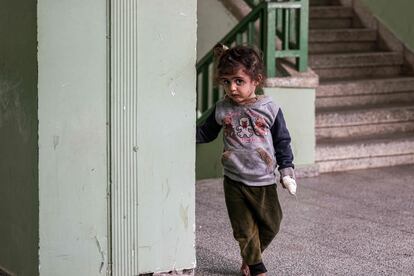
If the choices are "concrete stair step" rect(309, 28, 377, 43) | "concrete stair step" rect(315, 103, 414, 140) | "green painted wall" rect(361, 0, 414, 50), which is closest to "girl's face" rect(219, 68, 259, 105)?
"concrete stair step" rect(315, 103, 414, 140)

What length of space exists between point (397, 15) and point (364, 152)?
2775 mm

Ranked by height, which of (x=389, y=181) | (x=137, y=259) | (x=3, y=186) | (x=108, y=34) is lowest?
(x=389, y=181)

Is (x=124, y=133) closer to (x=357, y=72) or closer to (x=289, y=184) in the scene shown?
(x=289, y=184)

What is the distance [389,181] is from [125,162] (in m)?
4.51

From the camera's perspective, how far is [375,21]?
12.0 metres

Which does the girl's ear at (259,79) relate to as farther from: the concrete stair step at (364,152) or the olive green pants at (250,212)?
the concrete stair step at (364,152)

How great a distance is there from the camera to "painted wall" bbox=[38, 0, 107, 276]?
4.89 m

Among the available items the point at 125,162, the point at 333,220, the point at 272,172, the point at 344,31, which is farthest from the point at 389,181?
the point at 125,162

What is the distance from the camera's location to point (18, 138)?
5145mm

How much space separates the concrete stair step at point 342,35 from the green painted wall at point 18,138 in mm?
6739

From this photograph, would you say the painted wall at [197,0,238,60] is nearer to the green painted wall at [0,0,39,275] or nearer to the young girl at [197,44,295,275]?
the young girl at [197,44,295,275]

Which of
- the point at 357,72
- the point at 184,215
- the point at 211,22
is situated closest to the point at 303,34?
the point at 357,72

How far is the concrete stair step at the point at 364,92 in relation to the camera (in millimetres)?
10492

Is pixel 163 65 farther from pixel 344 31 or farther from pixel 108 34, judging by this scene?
pixel 344 31
